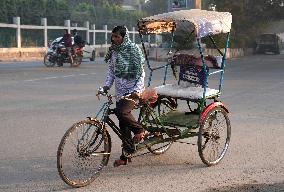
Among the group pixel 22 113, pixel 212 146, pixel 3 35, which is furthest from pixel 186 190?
pixel 3 35

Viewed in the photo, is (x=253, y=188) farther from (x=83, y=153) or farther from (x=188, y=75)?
(x=188, y=75)

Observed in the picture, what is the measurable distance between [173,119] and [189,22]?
1301 mm

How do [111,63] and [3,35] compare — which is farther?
[3,35]

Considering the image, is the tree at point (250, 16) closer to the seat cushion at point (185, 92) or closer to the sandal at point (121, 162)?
the seat cushion at point (185, 92)

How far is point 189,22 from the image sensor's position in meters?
6.61

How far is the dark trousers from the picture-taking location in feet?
19.0

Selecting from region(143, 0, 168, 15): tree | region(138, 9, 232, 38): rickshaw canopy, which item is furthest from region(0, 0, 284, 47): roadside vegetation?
region(143, 0, 168, 15): tree

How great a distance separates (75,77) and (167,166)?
42.5ft

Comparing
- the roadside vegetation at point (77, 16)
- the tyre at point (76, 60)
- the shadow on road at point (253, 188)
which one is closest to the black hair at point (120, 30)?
the shadow on road at point (253, 188)

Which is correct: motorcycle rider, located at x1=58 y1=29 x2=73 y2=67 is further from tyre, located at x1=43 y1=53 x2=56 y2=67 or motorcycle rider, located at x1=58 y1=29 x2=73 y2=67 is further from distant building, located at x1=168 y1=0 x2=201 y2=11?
distant building, located at x1=168 y1=0 x2=201 y2=11

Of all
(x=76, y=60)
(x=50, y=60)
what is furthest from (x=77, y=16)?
(x=50, y=60)

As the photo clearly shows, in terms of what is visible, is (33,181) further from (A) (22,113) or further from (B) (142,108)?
(A) (22,113)

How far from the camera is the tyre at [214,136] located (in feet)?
21.0

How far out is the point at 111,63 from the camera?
6.02 metres
